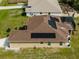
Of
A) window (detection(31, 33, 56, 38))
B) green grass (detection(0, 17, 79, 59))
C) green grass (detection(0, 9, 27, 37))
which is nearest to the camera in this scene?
green grass (detection(0, 17, 79, 59))

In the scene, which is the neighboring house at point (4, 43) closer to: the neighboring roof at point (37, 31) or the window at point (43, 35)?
the neighboring roof at point (37, 31)

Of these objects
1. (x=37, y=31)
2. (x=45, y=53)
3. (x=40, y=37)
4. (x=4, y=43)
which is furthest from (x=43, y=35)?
→ (x=4, y=43)

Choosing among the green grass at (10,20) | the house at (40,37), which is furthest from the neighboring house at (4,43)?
the green grass at (10,20)

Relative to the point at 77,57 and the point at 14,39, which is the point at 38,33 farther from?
the point at 77,57

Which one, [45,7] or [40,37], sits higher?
[45,7]

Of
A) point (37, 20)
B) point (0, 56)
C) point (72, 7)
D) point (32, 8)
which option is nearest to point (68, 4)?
point (72, 7)

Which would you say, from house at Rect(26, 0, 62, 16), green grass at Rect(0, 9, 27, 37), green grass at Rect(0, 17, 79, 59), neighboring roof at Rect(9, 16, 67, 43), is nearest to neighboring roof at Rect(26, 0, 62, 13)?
house at Rect(26, 0, 62, 16)

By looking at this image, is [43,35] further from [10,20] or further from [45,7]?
[45,7]

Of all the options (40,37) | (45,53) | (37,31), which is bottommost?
(45,53)

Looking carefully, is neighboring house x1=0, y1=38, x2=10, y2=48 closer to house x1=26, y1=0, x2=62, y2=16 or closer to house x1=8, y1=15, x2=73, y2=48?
house x1=8, y1=15, x2=73, y2=48
